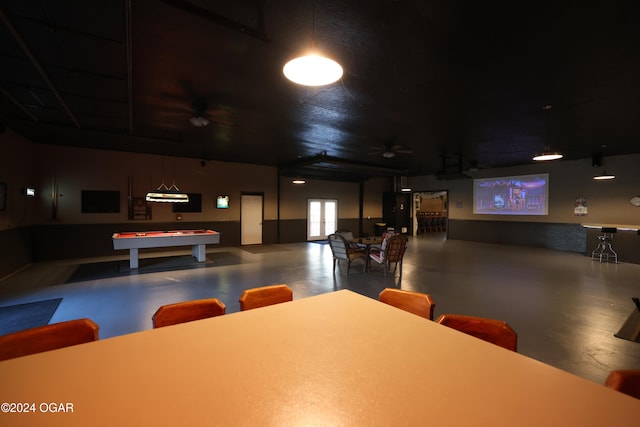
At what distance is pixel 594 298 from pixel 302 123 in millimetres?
5677

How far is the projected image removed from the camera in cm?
978

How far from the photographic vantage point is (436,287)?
5062mm

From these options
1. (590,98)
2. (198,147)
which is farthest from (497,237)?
(198,147)

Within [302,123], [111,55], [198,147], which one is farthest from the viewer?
[198,147]

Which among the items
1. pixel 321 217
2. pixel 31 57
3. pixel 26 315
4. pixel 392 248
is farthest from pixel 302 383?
pixel 321 217

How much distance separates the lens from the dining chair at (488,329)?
1492mm

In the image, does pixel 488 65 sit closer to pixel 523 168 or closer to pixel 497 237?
pixel 523 168

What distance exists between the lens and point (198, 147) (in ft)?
24.9

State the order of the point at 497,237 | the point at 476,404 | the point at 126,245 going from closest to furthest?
the point at 476,404, the point at 126,245, the point at 497,237

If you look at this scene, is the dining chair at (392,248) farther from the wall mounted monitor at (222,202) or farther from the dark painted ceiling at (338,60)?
the wall mounted monitor at (222,202)

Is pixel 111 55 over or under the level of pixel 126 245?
over

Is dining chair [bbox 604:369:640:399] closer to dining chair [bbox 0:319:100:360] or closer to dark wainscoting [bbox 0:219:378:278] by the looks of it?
dining chair [bbox 0:319:100:360]

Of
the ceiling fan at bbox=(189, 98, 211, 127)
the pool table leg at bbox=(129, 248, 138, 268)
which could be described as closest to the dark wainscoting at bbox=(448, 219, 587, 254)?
the ceiling fan at bbox=(189, 98, 211, 127)

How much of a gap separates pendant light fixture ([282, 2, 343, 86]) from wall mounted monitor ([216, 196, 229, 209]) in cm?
831
